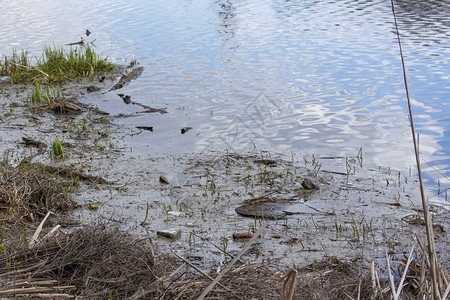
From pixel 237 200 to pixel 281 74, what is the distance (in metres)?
5.65

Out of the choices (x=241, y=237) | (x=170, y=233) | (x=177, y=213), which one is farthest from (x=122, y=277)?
(x=177, y=213)

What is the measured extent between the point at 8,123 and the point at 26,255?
4800mm

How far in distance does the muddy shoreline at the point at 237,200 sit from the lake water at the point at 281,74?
50 centimetres

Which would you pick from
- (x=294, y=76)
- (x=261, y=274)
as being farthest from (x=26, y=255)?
(x=294, y=76)

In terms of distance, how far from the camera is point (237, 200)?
4.85 metres

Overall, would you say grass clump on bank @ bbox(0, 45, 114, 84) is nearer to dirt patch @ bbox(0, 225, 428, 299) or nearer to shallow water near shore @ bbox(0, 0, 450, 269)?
shallow water near shore @ bbox(0, 0, 450, 269)

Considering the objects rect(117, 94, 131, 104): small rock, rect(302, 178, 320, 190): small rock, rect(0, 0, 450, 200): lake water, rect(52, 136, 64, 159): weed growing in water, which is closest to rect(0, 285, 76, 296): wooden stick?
rect(302, 178, 320, 190): small rock

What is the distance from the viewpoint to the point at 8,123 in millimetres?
7141

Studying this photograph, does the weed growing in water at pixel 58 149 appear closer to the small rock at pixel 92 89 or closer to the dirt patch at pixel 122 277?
the dirt patch at pixel 122 277

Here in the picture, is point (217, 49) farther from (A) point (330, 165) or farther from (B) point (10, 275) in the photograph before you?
(B) point (10, 275)

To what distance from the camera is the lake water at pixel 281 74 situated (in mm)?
6746

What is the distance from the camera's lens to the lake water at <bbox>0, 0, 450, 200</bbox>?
22.1ft

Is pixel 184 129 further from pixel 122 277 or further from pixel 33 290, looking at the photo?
pixel 33 290

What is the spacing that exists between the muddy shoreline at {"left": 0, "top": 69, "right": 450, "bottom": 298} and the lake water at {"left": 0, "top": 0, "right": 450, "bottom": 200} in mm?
503
